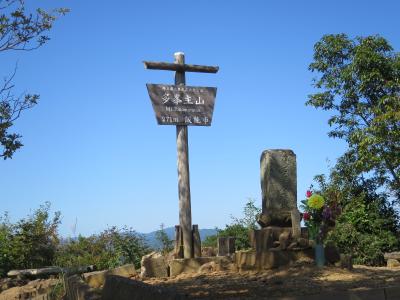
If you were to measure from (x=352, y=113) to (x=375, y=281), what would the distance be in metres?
10.2

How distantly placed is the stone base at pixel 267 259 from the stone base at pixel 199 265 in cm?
32

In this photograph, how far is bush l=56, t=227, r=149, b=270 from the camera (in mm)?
11211

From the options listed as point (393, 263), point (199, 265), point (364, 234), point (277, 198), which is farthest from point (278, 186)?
point (364, 234)

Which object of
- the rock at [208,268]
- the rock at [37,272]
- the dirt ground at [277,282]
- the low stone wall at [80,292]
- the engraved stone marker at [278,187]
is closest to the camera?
the low stone wall at [80,292]

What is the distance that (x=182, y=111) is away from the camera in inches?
386

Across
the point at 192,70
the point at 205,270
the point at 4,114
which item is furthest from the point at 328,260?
the point at 4,114

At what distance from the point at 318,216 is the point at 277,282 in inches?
82.5

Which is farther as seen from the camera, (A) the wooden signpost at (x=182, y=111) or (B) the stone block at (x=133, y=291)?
(A) the wooden signpost at (x=182, y=111)

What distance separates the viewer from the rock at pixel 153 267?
856 centimetres

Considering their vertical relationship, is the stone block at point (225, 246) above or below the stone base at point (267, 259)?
above

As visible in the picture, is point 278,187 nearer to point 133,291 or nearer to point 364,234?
point 133,291

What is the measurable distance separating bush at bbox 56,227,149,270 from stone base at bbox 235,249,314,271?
3.47 metres

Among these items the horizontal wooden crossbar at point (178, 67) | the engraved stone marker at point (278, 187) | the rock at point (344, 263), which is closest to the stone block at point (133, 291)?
the engraved stone marker at point (278, 187)

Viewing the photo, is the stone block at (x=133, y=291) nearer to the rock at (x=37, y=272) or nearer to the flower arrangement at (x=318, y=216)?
the flower arrangement at (x=318, y=216)
